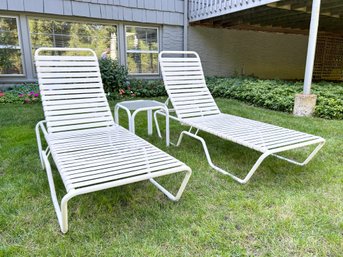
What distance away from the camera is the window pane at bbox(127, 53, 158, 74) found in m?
7.62

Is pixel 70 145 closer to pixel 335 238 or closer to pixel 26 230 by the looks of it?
pixel 26 230

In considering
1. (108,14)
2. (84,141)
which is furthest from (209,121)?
(108,14)

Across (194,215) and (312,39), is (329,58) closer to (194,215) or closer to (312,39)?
(312,39)

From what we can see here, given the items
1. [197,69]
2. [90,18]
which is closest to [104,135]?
[197,69]

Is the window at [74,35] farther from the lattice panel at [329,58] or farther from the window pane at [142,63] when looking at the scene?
the lattice panel at [329,58]

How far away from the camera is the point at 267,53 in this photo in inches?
398

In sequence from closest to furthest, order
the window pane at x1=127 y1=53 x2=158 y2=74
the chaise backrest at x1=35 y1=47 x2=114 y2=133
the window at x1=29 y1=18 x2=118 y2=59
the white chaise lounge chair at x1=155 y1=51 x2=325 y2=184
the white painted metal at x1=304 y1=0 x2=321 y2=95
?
the white chaise lounge chair at x1=155 y1=51 x2=325 y2=184 → the chaise backrest at x1=35 y1=47 x2=114 y2=133 → the white painted metal at x1=304 y1=0 x2=321 y2=95 → the window at x1=29 y1=18 x2=118 y2=59 → the window pane at x1=127 y1=53 x2=158 y2=74

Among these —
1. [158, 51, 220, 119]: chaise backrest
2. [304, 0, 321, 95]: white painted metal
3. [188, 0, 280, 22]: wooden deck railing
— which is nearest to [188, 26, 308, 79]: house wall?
[188, 0, 280, 22]: wooden deck railing

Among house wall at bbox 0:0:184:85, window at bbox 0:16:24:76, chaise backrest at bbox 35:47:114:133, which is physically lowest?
chaise backrest at bbox 35:47:114:133

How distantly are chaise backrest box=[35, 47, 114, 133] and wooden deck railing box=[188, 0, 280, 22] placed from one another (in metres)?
4.40

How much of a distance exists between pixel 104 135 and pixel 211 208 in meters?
1.27

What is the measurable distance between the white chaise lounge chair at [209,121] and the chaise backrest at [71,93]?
3.06 feet

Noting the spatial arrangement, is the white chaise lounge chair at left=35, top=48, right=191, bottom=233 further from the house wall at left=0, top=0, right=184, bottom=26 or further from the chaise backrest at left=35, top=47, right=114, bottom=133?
the house wall at left=0, top=0, right=184, bottom=26

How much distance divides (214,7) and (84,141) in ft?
19.5
